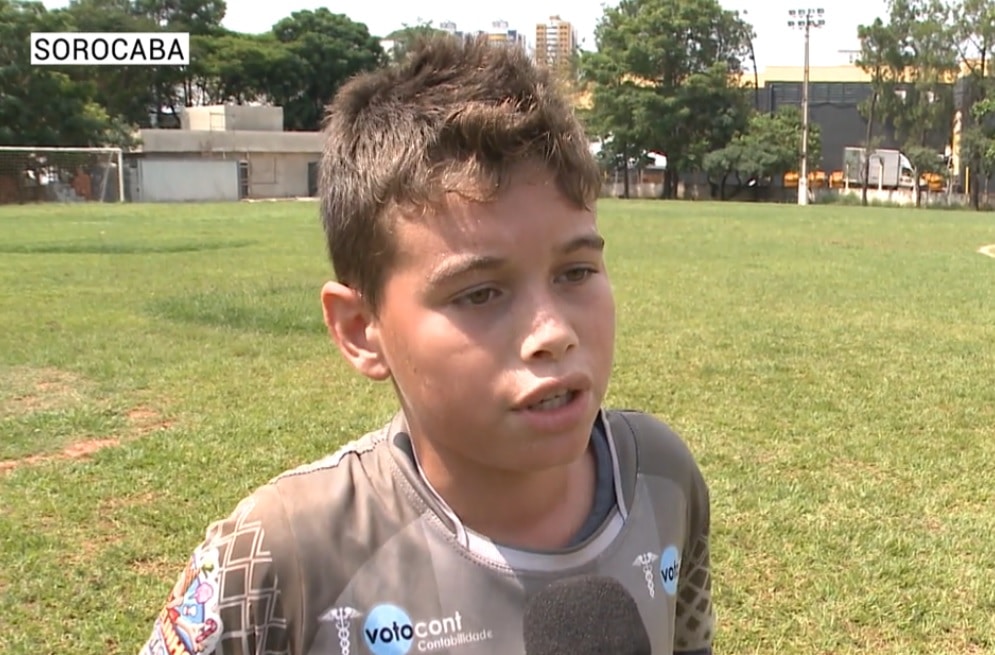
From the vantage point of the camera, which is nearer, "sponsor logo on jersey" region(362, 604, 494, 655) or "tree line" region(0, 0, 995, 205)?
"sponsor logo on jersey" region(362, 604, 494, 655)

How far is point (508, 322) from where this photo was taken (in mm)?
1355

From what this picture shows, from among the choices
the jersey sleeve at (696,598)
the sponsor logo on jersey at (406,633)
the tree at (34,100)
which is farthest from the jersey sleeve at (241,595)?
the tree at (34,100)

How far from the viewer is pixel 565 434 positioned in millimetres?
1387

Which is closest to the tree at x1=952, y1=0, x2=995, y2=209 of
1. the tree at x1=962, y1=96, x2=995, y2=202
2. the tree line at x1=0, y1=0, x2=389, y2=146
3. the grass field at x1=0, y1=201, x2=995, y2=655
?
the tree at x1=962, y1=96, x2=995, y2=202

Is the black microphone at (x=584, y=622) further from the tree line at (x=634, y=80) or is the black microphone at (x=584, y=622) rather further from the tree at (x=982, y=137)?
the tree at (x=982, y=137)

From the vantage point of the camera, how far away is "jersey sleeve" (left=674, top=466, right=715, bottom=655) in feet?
6.00

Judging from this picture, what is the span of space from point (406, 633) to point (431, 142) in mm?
612

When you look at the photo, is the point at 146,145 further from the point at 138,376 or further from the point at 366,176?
the point at 366,176

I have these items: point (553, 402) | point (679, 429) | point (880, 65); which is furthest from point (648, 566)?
point (880, 65)

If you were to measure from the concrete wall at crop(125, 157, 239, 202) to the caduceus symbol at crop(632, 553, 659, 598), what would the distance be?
4428 cm

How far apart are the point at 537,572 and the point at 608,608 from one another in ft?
0.60

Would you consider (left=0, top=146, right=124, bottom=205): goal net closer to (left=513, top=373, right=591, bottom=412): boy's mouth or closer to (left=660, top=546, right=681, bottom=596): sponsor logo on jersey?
(left=660, top=546, right=681, bottom=596): sponsor logo on jersey

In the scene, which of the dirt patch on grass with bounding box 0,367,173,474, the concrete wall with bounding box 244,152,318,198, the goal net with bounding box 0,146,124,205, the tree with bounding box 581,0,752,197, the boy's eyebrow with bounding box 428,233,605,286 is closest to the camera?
the boy's eyebrow with bounding box 428,233,605,286

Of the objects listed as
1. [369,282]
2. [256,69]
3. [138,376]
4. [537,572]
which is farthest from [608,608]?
[256,69]
